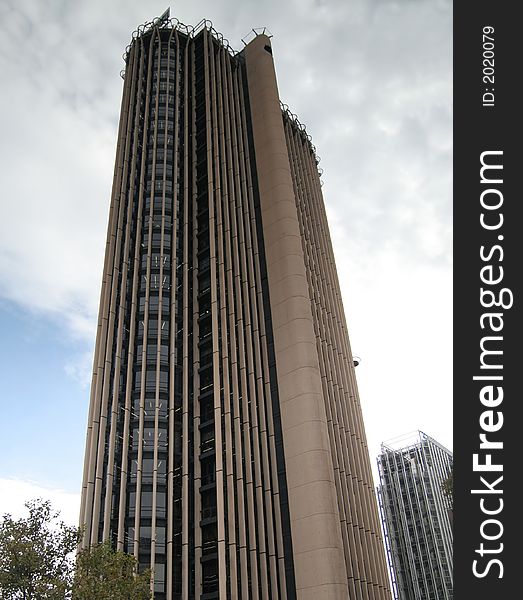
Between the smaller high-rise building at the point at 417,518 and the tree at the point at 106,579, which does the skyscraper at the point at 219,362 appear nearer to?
the tree at the point at 106,579

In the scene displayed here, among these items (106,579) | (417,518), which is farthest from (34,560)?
(417,518)

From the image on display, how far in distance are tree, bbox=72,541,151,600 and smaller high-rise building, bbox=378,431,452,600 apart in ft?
302

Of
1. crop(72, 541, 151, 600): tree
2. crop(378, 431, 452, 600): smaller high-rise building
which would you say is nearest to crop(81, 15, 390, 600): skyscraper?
crop(72, 541, 151, 600): tree

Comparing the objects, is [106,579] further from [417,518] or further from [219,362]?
[417,518]

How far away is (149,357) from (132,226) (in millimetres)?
17100

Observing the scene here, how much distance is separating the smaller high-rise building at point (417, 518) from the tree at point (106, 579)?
92123mm

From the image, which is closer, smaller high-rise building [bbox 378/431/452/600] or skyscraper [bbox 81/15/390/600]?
skyscraper [bbox 81/15/390/600]

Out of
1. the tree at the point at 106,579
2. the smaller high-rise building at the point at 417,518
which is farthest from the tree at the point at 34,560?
the smaller high-rise building at the point at 417,518

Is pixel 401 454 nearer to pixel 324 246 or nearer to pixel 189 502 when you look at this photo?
pixel 324 246

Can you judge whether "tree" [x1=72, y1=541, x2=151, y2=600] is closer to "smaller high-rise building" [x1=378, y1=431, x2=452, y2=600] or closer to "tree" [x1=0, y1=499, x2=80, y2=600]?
"tree" [x1=0, y1=499, x2=80, y2=600]

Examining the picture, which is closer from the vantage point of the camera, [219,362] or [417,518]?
[219,362]

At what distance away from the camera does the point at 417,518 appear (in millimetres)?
123688

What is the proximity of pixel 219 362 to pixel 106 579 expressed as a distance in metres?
25.9

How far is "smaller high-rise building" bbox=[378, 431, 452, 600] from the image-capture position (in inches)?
4592
